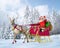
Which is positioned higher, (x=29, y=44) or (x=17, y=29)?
(x=17, y=29)

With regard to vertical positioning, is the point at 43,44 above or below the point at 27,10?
below

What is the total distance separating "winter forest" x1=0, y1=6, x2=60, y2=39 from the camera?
2094mm

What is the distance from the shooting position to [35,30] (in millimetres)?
2111

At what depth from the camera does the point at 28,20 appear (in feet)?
6.97

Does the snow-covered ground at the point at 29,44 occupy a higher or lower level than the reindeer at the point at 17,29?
lower

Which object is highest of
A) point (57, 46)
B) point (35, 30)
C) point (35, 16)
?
point (35, 16)

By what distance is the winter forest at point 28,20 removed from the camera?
2.09 metres

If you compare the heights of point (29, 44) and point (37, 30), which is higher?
point (37, 30)

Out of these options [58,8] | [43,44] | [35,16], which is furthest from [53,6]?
[43,44]

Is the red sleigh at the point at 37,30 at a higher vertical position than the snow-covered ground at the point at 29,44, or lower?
higher

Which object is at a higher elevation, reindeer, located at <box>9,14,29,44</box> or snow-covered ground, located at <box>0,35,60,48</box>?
reindeer, located at <box>9,14,29,44</box>

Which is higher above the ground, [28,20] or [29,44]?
[28,20]

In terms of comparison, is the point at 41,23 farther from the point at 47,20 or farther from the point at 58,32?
the point at 58,32

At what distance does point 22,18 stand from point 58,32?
1.20ft
